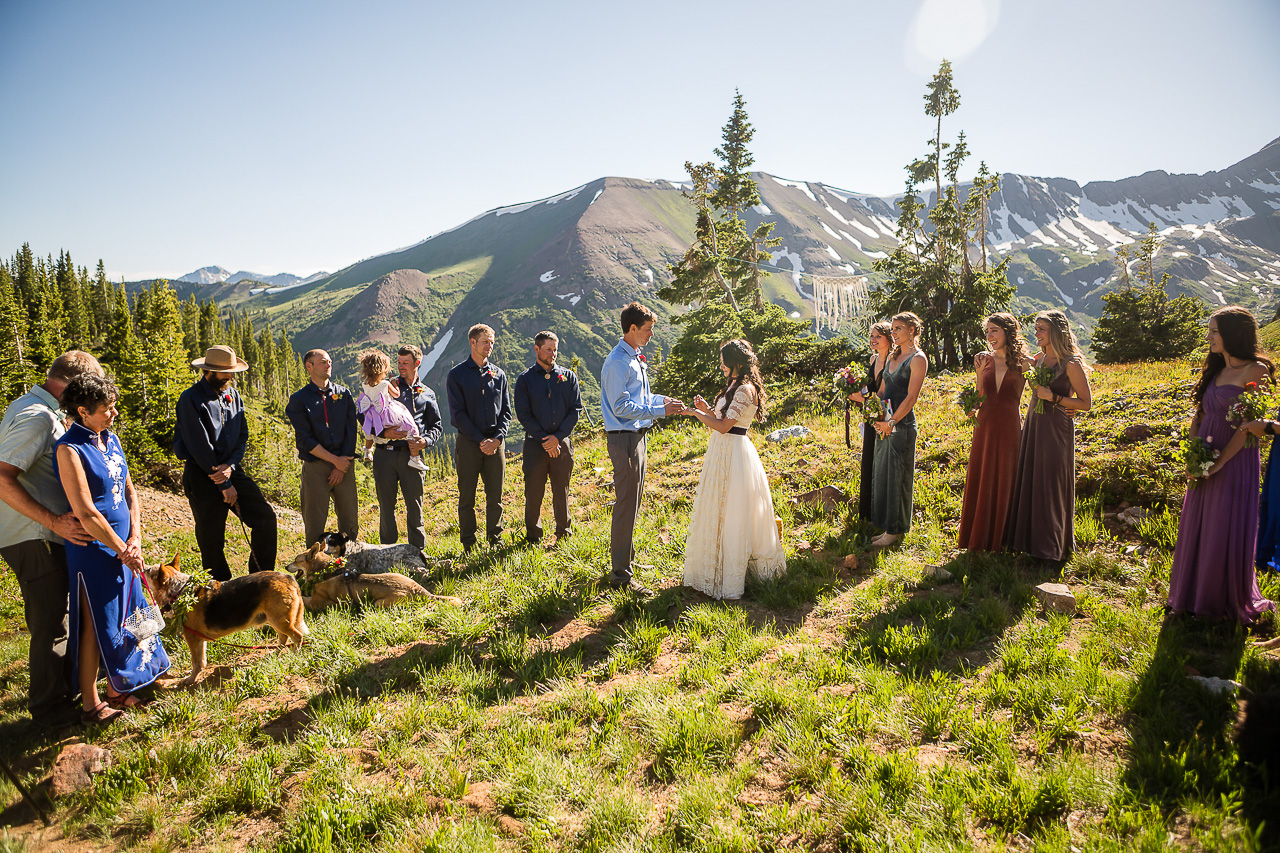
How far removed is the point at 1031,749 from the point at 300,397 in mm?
7864

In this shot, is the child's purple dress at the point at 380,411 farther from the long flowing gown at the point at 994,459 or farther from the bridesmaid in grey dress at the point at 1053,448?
the bridesmaid in grey dress at the point at 1053,448

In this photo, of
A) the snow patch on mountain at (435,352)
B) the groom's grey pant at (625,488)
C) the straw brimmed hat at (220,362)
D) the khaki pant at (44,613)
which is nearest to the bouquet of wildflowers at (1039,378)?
the groom's grey pant at (625,488)

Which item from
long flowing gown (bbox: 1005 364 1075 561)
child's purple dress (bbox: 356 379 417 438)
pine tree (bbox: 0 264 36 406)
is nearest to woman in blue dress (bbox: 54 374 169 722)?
child's purple dress (bbox: 356 379 417 438)

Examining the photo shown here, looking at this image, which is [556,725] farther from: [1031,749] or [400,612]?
[1031,749]

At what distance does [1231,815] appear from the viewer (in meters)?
2.75

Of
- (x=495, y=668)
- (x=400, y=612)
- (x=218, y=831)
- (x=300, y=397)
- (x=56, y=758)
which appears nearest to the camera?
(x=218, y=831)

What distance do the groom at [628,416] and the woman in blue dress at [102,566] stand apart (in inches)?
152

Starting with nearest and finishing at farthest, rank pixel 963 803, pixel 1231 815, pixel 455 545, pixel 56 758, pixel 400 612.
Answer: pixel 1231 815, pixel 963 803, pixel 56 758, pixel 400 612, pixel 455 545

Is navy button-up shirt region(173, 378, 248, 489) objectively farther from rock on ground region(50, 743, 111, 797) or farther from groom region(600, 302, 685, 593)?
groom region(600, 302, 685, 593)

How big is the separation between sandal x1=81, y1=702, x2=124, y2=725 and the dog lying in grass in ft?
6.45

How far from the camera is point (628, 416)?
5707 mm

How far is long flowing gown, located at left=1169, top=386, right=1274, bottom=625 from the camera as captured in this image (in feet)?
14.3

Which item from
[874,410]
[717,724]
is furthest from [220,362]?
[874,410]

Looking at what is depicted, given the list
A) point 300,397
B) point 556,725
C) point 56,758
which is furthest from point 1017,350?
point 56,758
